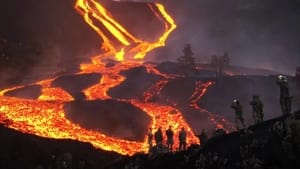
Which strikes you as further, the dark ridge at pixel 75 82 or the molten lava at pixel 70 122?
the dark ridge at pixel 75 82

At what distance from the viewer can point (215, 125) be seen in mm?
105375

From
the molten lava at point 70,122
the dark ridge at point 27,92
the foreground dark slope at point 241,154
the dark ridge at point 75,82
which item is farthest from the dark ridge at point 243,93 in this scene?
the foreground dark slope at point 241,154

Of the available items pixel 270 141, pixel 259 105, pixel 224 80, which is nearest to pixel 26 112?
pixel 224 80

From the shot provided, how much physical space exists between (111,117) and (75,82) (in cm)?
3803

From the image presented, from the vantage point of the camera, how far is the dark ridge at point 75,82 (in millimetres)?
137875

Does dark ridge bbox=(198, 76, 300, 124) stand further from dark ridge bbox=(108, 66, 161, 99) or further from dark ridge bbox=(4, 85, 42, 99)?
dark ridge bbox=(4, 85, 42, 99)

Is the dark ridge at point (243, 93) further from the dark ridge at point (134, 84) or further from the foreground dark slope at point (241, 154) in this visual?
the foreground dark slope at point (241, 154)

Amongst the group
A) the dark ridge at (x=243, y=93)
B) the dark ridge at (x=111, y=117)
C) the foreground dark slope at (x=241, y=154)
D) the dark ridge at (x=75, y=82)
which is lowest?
the foreground dark slope at (x=241, y=154)

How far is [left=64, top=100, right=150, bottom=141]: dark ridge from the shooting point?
10181cm

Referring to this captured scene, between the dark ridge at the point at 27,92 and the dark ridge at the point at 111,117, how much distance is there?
19.9 meters

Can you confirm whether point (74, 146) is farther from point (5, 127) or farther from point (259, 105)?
point (259, 105)

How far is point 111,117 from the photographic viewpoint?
107312 mm

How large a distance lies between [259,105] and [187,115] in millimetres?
59153

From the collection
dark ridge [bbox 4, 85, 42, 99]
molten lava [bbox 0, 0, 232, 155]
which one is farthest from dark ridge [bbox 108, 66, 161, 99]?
dark ridge [bbox 4, 85, 42, 99]
